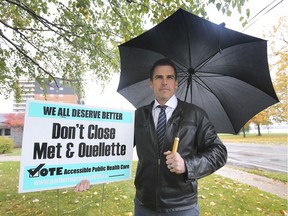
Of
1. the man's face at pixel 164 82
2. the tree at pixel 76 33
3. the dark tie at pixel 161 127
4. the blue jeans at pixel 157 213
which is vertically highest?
the tree at pixel 76 33

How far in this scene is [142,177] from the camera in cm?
193

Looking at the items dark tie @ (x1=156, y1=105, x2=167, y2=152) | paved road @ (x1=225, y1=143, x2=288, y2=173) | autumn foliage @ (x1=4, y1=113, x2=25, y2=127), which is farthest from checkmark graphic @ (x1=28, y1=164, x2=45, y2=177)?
autumn foliage @ (x1=4, y1=113, x2=25, y2=127)

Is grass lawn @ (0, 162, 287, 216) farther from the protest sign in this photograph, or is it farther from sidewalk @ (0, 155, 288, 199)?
the protest sign

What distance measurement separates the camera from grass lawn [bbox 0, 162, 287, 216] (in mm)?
4191

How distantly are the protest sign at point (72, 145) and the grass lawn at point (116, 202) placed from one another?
1.90 metres

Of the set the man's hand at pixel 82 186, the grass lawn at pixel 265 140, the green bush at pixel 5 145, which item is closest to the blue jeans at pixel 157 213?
the man's hand at pixel 82 186

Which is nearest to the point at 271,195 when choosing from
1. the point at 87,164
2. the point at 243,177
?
the point at 243,177

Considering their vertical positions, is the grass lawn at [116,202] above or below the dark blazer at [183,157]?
below

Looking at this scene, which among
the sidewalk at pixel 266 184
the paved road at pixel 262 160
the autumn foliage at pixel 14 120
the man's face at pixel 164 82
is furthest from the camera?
the autumn foliage at pixel 14 120

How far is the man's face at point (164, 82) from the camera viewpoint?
2047mm

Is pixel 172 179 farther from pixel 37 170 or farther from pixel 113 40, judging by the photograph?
pixel 113 40

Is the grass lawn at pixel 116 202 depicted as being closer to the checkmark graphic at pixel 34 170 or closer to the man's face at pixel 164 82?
the checkmark graphic at pixel 34 170

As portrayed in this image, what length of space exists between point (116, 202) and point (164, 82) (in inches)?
135

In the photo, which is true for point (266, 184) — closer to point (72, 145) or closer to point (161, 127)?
point (161, 127)
